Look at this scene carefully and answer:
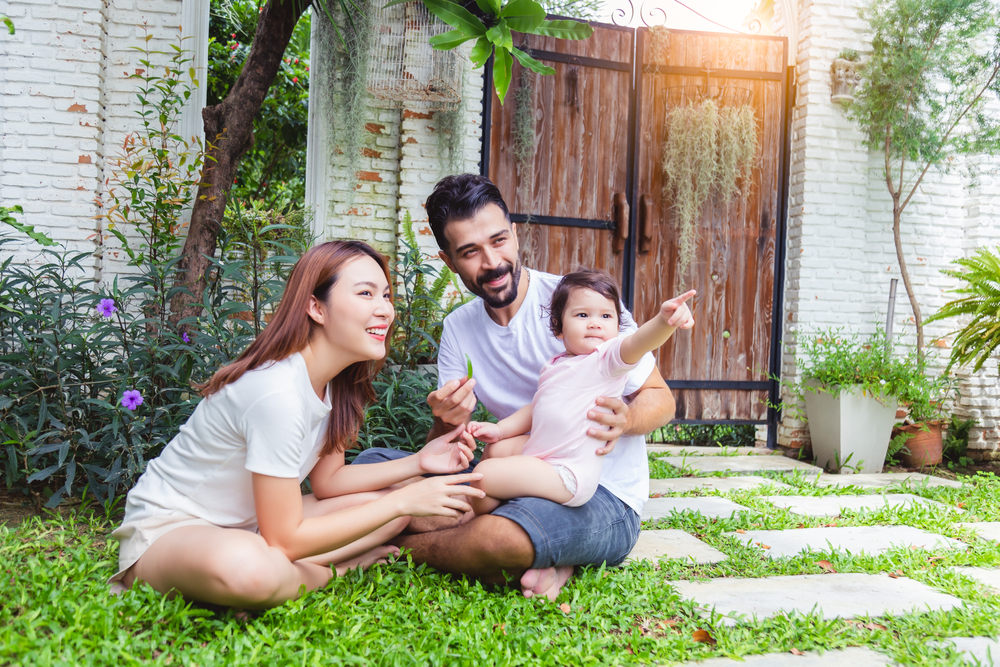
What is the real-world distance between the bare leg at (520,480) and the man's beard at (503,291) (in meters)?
0.54

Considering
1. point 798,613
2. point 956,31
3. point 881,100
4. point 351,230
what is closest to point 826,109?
point 881,100

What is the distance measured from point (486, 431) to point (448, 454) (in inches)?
5.0

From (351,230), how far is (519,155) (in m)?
1.19

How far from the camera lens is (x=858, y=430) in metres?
3.98

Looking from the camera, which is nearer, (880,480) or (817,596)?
(817,596)

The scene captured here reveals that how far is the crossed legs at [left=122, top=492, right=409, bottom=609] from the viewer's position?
55.2 inches

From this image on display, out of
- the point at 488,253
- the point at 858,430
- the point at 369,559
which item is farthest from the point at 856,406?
the point at 369,559


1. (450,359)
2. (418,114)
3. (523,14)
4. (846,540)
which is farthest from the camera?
(418,114)

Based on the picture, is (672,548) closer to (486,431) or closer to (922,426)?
(486,431)

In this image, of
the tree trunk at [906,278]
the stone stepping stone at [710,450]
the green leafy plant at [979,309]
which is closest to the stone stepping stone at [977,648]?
the stone stepping stone at [710,450]

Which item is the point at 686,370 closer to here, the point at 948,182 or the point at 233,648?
the point at 948,182

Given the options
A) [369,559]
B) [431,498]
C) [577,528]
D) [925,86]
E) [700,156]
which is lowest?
[369,559]

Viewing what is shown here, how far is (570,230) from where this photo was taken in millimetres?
4391

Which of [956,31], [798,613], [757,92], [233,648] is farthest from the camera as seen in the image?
[757,92]
